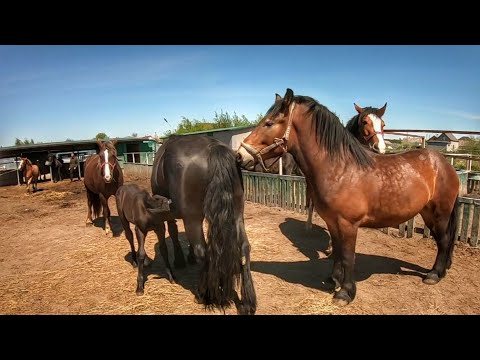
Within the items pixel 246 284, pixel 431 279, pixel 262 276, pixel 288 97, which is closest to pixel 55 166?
pixel 262 276

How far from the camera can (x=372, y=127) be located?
15.1 feet

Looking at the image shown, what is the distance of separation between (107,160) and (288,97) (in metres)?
4.78

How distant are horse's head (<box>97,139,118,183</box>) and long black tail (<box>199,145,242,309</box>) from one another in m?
3.85

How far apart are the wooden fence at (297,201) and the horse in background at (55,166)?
15.8 meters

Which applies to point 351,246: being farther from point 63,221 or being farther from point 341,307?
point 63,221

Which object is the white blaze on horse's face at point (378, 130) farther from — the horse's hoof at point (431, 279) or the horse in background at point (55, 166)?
the horse in background at point (55, 166)

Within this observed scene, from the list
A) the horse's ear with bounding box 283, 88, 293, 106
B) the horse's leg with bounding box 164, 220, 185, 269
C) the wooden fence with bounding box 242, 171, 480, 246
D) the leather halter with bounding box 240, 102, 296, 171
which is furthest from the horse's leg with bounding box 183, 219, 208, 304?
the wooden fence with bounding box 242, 171, 480, 246

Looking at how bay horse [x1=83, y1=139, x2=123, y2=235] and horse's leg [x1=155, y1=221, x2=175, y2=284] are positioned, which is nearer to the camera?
horse's leg [x1=155, y1=221, x2=175, y2=284]

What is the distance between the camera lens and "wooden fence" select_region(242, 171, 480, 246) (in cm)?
527

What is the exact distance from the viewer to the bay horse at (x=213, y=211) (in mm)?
3209

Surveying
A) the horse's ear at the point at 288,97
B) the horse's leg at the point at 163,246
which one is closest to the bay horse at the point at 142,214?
the horse's leg at the point at 163,246

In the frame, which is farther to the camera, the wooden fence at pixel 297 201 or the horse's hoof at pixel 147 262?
the wooden fence at pixel 297 201

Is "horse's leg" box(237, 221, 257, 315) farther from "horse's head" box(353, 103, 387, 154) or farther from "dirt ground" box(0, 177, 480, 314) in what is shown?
"horse's head" box(353, 103, 387, 154)
